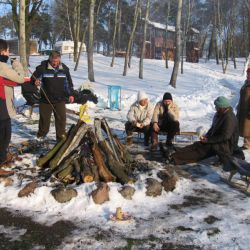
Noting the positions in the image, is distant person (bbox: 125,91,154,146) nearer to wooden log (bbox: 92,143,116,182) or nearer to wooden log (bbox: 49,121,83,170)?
wooden log (bbox: 49,121,83,170)

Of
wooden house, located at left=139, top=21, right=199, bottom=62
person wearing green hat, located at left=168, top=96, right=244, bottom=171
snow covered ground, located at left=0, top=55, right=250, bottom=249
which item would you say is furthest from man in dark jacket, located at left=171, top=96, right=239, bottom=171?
wooden house, located at left=139, top=21, right=199, bottom=62

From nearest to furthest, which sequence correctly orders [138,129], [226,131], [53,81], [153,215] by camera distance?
[153,215] → [226,131] → [53,81] → [138,129]

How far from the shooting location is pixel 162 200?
5.14 metres

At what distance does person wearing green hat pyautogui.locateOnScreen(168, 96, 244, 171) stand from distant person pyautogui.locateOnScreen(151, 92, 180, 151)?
1172mm

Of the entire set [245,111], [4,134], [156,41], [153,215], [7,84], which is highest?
[156,41]

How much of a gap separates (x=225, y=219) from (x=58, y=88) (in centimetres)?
395

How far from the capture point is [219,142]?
21.0ft

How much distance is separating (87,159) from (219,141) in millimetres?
2126

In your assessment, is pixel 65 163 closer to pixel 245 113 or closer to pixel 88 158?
pixel 88 158

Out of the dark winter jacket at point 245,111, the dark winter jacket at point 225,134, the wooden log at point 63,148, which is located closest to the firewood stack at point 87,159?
the wooden log at point 63,148

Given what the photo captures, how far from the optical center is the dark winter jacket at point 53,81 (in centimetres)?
720

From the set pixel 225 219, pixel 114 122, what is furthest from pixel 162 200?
pixel 114 122

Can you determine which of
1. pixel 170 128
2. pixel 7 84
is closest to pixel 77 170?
pixel 7 84

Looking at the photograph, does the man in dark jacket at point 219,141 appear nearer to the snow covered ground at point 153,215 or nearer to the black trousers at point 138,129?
the snow covered ground at point 153,215
